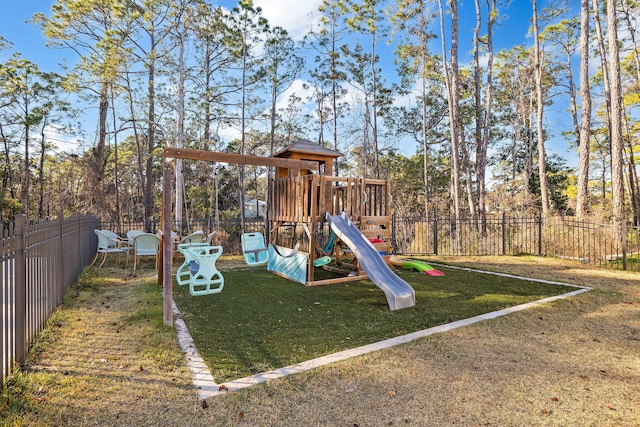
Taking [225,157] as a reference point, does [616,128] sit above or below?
above

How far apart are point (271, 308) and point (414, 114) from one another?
21.2 metres

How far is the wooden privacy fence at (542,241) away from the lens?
32.2 ft

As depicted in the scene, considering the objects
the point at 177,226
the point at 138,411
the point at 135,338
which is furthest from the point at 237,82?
the point at 138,411

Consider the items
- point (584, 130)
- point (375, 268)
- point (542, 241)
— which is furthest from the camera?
point (584, 130)

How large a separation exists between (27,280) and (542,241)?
12.9 meters

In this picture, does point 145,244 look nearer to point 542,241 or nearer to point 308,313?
point 308,313

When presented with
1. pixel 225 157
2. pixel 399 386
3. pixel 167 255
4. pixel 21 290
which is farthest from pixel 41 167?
pixel 399 386

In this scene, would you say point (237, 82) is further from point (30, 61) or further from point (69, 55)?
point (30, 61)

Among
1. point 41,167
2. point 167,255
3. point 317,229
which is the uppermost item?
point 41,167

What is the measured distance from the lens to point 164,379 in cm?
293

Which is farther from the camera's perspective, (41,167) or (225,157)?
(41,167)

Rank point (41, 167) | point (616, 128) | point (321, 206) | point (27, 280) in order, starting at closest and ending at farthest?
1. point (27, 280)
2. point (321, 206)
3. point (616, 128)
4. point (41, 167)

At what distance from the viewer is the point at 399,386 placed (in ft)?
9.52

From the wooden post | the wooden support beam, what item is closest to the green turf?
the wooden post
